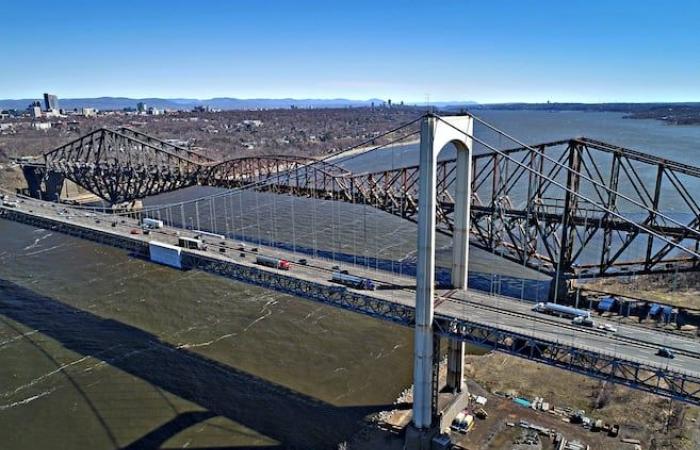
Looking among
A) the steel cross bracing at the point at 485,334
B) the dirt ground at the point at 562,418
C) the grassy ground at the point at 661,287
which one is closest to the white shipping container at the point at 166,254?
the steel cross bracing at the point at 485,334

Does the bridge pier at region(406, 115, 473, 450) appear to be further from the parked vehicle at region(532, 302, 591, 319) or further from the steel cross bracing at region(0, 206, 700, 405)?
the parked vehicle at region(532, 302, 591, 319)

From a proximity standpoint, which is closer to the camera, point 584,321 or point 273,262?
point 584,321

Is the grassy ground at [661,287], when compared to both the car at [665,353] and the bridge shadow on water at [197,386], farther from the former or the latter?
the bridge shadow on water at [197,386]

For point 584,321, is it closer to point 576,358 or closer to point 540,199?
point 576,358

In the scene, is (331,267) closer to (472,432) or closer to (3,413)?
(472,432)

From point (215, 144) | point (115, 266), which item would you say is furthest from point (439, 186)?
point (215, 144)

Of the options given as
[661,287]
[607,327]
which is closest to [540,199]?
[661,287]

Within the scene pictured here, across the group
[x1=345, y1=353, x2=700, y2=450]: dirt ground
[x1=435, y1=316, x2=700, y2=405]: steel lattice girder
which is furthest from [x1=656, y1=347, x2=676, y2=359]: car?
[x1=345, y1=353, x2=700, y2=450]: dirt ground
